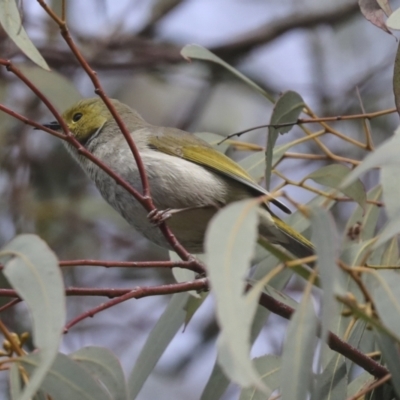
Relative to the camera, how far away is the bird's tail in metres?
3.13

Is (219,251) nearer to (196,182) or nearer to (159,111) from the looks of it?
(196,182)

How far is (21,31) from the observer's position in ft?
8.07

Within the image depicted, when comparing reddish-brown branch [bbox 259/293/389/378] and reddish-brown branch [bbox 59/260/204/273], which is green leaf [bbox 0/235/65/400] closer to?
reddish-brown branch [bbox 59/260/204/273]

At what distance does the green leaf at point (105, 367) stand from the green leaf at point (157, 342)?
1.51ft

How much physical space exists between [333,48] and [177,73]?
2013 mm

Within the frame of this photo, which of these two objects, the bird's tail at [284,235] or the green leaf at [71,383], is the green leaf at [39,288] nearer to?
the green leaf at [71,383]

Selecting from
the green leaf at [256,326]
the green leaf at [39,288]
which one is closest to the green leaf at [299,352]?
the green leaf at [39,288]

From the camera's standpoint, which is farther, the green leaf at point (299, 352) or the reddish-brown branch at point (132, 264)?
the reddish-brown branch at point (132, 264)

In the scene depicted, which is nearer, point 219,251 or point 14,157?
point 219,251

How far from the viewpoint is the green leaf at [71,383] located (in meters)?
2.00

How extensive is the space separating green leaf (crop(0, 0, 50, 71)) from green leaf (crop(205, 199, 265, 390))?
1.03 meters

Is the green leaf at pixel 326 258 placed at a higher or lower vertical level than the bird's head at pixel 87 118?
higher

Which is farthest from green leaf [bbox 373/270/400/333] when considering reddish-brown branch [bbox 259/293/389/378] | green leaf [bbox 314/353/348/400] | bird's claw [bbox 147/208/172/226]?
bird's claw [bbox 147/208/172/226]

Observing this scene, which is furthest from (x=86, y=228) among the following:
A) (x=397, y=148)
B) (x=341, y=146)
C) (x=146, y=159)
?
(x=397, y=148)
